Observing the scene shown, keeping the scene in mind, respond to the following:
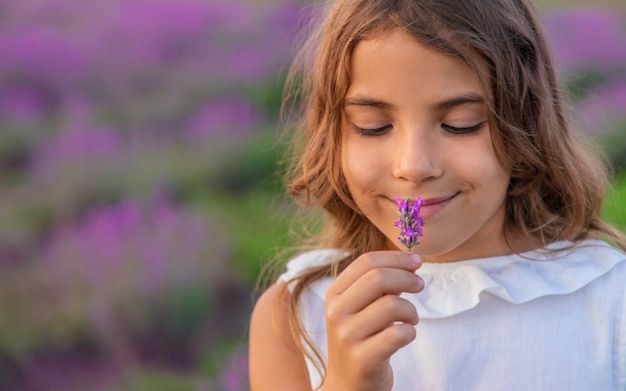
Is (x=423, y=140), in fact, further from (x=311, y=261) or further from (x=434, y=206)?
(x=311, y=261)

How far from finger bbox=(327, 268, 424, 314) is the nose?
7.4 inches

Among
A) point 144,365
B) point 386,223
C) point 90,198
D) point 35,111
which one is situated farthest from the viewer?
point 35,111

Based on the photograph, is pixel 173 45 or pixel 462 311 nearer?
pixel 462 311

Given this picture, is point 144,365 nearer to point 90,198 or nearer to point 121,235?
point 121,235

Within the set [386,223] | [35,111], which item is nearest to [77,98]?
[35,111]

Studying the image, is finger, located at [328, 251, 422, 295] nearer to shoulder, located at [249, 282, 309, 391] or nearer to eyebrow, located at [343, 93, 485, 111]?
eyebrow, located at [343, 93, 485, 111]

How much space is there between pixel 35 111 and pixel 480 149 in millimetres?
2667

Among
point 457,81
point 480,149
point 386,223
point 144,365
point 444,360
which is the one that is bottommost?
point 144,365

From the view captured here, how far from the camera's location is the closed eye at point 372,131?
1.80 m

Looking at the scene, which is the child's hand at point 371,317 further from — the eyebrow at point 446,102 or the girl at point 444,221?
the eyebrow at point 446,102

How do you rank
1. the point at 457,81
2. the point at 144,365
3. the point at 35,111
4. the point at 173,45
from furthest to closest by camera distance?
the point at 173,45
the point at 35,111
the point at 144,365
the point at 457,81

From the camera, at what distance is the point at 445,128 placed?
175 centimetres

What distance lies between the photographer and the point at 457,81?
174cm

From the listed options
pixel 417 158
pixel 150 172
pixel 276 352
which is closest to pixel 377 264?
pixel 417 158
